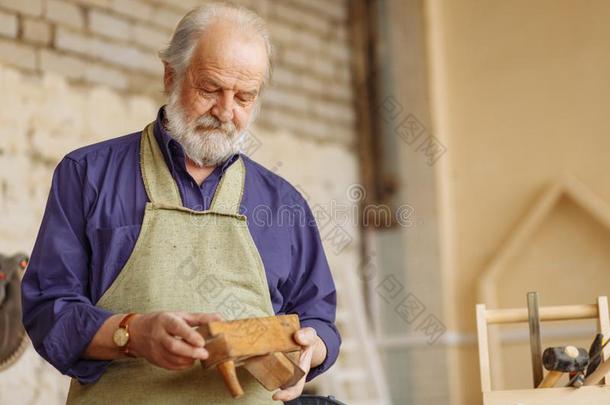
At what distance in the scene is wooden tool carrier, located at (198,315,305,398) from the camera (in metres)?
1.47

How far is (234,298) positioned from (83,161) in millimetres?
440

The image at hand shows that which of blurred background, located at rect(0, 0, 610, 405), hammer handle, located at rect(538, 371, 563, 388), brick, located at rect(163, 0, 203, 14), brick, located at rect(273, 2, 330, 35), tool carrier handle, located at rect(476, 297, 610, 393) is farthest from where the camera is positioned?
brick, located at rect(273, 2, 330, 35)

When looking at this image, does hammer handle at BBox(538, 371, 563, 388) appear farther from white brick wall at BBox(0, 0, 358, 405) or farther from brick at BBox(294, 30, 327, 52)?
brick at BBox(294, 30, 327, 52)

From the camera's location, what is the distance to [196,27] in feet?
6.14

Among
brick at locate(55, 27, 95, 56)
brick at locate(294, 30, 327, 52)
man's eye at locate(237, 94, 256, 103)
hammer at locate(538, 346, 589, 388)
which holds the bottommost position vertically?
hammer at locate(538, 346, 589, 388)

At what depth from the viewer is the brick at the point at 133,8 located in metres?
4.17

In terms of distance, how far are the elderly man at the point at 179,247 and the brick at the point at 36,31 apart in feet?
6.59

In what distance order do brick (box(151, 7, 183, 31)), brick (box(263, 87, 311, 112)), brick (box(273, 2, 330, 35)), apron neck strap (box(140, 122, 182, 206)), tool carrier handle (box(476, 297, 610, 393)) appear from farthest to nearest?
brick (box(273, 2, 330, 35)), brick (box(263, 87, 311, 112)), brick (box(151, 7, 183, 31)), tool carrier handle (box(476, 297, 610, 393)), apron neck strap (box(140, 122, 182, 206))

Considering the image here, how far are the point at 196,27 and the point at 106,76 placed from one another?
2307 millimetres

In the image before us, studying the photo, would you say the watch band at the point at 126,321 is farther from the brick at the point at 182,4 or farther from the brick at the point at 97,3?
the brick at the point at 182,4

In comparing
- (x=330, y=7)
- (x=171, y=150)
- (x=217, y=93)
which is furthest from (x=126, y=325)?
(x=330, y=7)

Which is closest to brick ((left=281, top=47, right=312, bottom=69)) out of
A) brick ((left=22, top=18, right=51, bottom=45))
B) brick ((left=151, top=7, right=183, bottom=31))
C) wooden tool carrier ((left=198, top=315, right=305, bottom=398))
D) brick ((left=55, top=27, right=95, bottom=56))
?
brick ((left=151, top=7, right=183, bottom=31))

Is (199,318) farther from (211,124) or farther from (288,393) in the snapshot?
(211,124)

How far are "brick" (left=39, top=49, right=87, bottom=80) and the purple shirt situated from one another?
2.05 meters
